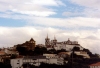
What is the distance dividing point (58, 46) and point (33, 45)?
1586 cm

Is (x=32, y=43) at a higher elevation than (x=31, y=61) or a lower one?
higher

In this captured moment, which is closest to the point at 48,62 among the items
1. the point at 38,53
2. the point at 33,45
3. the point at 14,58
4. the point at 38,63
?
the point at 38,63

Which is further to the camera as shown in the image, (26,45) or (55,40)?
(55,40)

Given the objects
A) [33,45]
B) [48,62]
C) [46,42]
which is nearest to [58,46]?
[46,42]

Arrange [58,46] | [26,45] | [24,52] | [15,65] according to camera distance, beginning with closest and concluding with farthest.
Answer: [15,65]
[24,52]
[26,45]
[58,46]

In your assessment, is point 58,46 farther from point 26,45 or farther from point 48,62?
point 48,62

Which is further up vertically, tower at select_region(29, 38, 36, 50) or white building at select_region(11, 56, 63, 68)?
tower at select_region(29, 38, 36, 50)

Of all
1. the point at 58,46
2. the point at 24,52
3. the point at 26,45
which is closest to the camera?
the point at 24,52

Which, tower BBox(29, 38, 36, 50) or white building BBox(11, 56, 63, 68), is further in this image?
tower BBox(29, 38, 36, 50)

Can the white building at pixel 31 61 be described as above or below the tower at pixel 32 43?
below

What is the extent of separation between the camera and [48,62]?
2207 inches

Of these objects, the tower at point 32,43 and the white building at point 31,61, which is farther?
the tower at point 32,43

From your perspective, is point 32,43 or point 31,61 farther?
point 32,43

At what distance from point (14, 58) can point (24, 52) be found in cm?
1130
